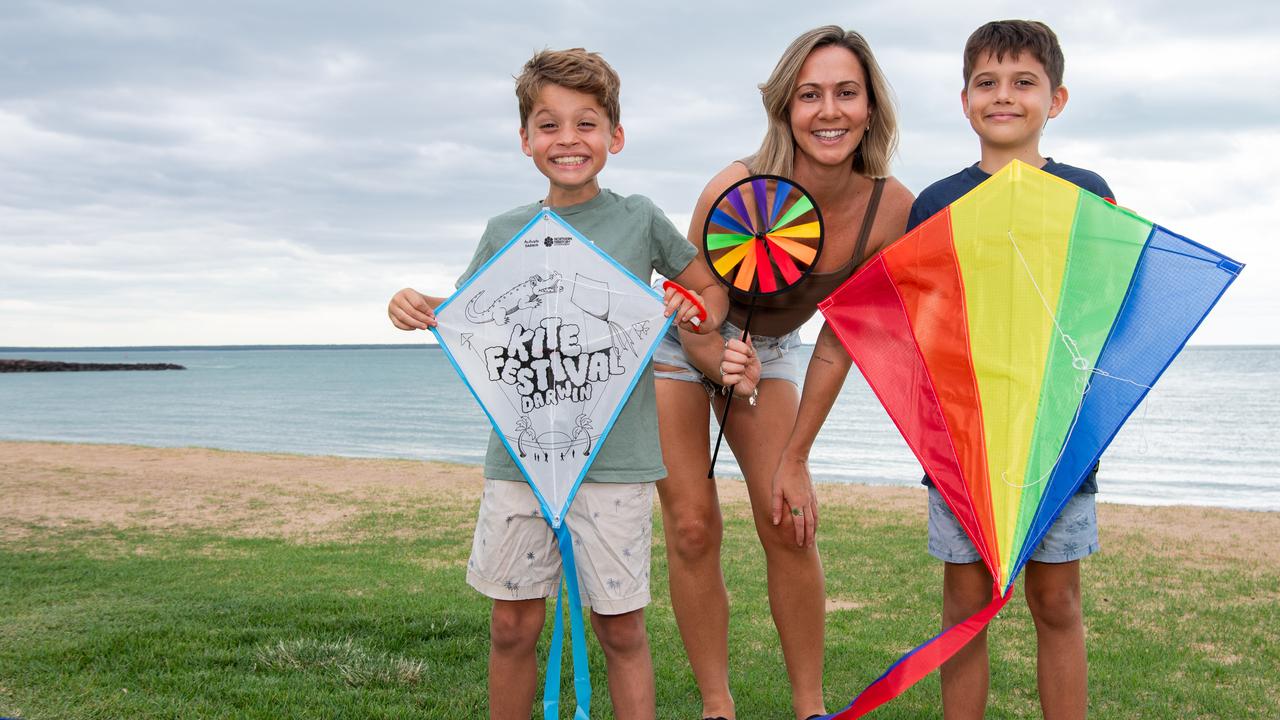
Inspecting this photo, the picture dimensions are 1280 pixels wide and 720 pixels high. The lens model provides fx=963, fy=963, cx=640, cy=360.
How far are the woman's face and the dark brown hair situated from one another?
0.41m

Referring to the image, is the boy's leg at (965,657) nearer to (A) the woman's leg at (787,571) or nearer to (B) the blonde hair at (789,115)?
(A) the woman's leg at (787,571)

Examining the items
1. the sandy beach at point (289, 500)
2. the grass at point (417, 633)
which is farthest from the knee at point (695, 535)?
the sandy beach at point (289, 500)

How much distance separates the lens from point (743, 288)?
11.4 ft

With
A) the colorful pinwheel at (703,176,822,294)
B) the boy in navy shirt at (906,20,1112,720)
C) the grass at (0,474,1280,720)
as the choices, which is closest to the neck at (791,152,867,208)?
the colorful pinwheel at (703,176,822,294)

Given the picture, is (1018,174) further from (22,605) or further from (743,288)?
(22,605)

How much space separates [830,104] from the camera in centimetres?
347

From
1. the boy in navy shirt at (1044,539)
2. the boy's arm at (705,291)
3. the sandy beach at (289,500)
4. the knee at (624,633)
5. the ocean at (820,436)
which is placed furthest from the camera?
the ocean at (820,436)

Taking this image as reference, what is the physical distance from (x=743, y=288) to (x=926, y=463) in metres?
0.88

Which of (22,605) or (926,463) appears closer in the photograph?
(926,463)

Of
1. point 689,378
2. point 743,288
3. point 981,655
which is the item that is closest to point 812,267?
point 743,288

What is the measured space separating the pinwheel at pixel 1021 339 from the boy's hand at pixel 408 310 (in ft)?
4.94

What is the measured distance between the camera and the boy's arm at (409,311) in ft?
10.7

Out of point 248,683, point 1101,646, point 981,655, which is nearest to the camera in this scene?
point 981,655

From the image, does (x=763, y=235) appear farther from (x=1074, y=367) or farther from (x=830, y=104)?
(x=1074, y=367)
